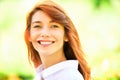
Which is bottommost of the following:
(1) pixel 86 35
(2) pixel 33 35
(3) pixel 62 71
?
(1) pixel 86 35

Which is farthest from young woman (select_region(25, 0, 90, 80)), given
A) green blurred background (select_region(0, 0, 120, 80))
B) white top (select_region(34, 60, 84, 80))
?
green blurred background (select_region(0, 0, 120, 80))

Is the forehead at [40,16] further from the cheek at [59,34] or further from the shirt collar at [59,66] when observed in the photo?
the shirt collar at [59,66]

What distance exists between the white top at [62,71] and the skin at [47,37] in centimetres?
3

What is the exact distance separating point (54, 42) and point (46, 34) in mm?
42

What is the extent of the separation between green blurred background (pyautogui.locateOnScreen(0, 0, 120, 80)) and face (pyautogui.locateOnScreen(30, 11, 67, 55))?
5.43 ft

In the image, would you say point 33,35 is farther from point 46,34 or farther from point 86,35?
point 86,35

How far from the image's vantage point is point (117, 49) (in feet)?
10.5

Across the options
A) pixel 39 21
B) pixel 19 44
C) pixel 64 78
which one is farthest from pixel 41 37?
pixel 19 44

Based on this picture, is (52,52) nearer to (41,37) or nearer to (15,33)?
(41,37)

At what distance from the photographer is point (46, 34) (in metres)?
1.37

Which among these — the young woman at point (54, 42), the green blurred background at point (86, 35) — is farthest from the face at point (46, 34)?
the green blurred background at point (86, 35)

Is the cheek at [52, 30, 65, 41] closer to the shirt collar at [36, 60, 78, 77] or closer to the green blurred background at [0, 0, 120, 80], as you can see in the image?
the shirt collar at [36, 60, 78, 77]

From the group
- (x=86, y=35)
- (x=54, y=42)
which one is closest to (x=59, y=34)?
(x=54, y=42)

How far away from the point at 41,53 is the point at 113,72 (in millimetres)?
1730
